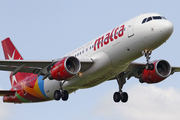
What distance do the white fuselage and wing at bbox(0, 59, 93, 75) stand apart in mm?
593

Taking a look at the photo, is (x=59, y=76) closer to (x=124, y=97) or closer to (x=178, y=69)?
(x=124, y=97)

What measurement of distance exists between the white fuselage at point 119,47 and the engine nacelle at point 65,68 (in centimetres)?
130

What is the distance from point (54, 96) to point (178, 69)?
12812mm

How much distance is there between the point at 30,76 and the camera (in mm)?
44594

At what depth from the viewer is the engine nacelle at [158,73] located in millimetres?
40094

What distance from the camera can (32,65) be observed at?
126 ft

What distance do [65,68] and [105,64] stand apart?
128 inches

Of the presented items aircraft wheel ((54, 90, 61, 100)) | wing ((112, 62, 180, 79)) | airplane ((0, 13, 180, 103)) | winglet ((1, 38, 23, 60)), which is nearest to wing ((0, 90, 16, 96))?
airplane ((0, 13, 180, 103))

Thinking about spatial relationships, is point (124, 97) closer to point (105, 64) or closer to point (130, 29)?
point (105, 64)

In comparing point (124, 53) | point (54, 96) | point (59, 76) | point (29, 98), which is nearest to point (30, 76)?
point (29, 98)

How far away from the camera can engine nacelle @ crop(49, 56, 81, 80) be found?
36.2 meters

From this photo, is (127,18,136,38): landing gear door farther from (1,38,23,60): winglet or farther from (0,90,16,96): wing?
(1,38,23,60): winglet

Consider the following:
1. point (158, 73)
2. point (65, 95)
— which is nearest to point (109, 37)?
point (158, 73)

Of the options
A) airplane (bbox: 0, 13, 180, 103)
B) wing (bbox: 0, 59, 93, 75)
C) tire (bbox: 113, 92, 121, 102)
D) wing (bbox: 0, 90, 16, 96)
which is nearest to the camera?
airplane (bbox: 0, 13, 180, 103)
